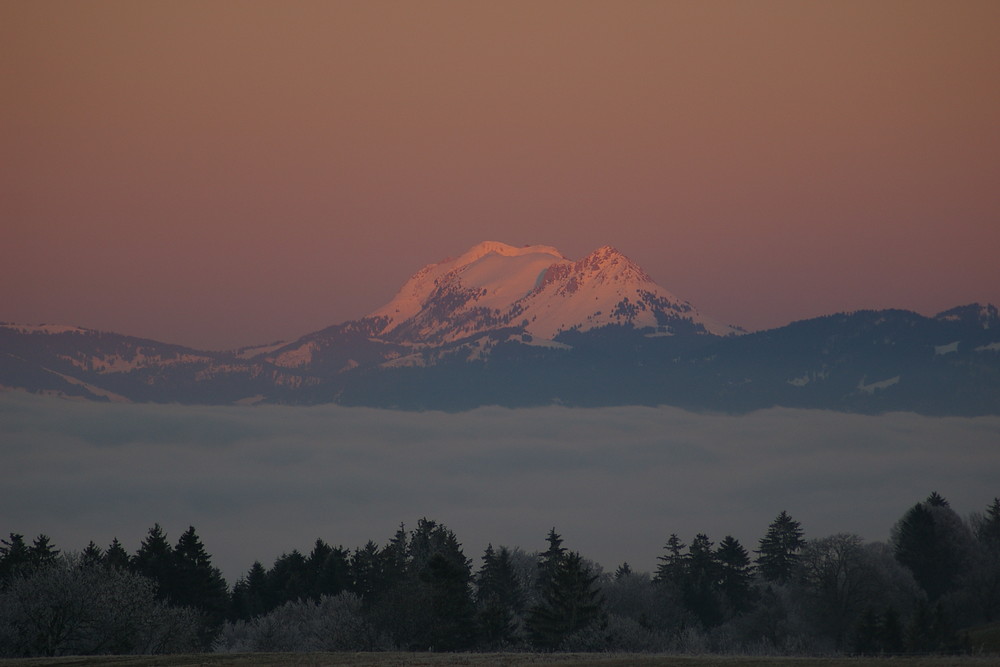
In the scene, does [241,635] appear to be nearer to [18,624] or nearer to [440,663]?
[18,624]

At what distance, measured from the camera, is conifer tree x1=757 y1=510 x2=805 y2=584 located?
443 feet

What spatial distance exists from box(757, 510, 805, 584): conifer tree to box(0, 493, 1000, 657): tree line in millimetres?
172

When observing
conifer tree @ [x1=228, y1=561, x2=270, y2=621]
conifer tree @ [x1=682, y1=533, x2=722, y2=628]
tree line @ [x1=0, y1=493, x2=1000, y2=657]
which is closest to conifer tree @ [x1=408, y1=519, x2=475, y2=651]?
tree line @ [x1=0, y1=493, x2=1000, y2=657]

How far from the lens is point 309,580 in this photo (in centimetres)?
11594

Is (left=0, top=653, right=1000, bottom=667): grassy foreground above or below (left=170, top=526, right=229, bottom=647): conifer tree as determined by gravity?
below

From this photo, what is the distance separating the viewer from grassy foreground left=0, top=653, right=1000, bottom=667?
5153 centimetres

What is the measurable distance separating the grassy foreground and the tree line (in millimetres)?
12187

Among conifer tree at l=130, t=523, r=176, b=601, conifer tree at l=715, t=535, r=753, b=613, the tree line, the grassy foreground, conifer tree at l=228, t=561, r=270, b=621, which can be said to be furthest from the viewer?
conifer tree at l=715, t=535, r=753, b=613

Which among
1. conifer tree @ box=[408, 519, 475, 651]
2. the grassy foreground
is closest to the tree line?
conifer tree @ box=[408, 519, 475, 651]

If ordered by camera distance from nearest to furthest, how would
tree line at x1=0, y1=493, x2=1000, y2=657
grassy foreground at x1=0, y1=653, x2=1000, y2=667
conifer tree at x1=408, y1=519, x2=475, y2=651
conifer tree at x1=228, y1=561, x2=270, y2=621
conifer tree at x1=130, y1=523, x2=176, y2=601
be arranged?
grassy foreground at x1=0, y1=653, x2=1000, y2=667 → tree line at x1=0, y1=493, x2=1000, y2=657 → conifer tree at x1=408, y1=519, x2=475, y2=651 → conifer tree at x1=130, y1=523, x2=176, y2=601 → conifer tree at x1=228, y1=561, x2=270, y2=621

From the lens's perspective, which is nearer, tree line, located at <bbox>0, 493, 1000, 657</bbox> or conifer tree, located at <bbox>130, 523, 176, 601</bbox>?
tree line, located at <bbox>0, 493, 1000, 657</bbox>

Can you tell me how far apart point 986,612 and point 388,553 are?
50078 millimetres

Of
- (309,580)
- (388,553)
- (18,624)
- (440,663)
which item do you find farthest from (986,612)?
(18,624)

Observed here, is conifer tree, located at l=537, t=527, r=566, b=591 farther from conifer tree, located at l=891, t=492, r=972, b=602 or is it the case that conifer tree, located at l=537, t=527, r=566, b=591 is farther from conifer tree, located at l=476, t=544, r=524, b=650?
conifer tree, located at l=891, t=492, r=972, b=602
